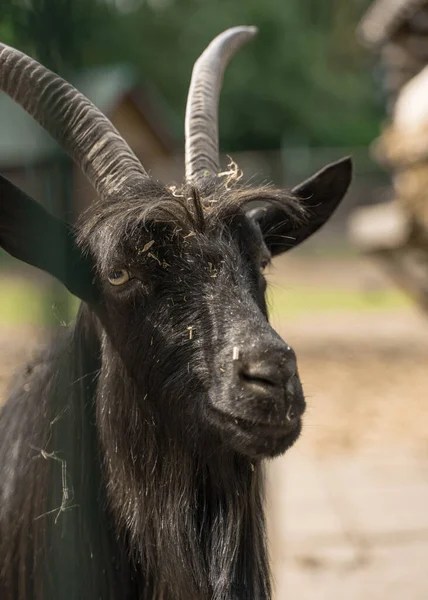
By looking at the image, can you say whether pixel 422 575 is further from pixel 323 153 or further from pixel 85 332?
pixel 323 153

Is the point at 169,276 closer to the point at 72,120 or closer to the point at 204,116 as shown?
the point at 72,120

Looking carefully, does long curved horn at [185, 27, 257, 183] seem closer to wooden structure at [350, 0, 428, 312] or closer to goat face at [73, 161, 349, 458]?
goat face at [73, 161, 349, 458]

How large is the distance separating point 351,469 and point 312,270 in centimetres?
1670

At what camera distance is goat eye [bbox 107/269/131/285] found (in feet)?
8.89

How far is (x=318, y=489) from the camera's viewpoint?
6664 mm

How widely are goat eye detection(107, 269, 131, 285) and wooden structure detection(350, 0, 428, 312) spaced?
19.4ft

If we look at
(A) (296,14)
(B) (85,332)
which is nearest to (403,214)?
(B) (85,332)

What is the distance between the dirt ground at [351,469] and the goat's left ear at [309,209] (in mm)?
531

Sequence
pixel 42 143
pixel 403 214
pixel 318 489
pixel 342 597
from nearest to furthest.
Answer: pixel 42 143 < pixel 342 597 < pixel 318 489 < pixel 403 214

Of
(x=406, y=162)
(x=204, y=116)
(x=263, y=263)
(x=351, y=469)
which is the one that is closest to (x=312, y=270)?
(x=406, y=162)

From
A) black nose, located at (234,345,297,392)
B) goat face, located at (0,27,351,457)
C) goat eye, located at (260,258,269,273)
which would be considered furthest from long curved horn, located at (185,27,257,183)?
black nose, located at (234,345,297,392)

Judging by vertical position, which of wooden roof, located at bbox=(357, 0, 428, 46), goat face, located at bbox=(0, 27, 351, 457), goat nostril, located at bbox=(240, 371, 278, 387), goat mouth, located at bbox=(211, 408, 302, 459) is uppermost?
wooden roof, located at bbox=(357, 0, 428, 46)

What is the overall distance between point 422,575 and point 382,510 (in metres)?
1.13

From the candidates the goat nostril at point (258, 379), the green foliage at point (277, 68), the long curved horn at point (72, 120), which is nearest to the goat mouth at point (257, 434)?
the goat nostril at point (258, 379)
